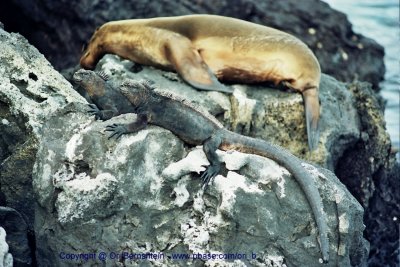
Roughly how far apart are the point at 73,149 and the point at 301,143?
2.38 meters

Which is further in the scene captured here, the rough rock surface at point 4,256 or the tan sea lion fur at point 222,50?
the tan sea lion fur at point 222,50

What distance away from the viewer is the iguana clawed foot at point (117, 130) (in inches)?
158

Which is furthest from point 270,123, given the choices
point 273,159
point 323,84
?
point 273,159

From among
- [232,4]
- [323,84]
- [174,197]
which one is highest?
[174,197]

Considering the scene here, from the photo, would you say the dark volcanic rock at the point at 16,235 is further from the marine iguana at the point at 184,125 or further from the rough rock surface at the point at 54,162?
the marine iguana at the point at 184,125

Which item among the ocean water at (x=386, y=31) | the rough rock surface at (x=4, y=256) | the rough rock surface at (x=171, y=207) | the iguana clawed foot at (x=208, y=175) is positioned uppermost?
the iguana clawed foot at (x=208, y=175)

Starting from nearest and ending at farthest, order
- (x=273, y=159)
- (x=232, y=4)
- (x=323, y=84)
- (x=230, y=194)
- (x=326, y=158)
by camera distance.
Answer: (x=230, y=194), (x=273, y=159), (x=326, y=158), (x=323, y=84), (x=232, y=4)

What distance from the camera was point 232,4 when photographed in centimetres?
915

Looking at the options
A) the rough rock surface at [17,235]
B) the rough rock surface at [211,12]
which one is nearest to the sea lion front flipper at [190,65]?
the rough rock surface at [17,235]

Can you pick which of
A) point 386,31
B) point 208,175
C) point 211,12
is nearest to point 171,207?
point 208,175

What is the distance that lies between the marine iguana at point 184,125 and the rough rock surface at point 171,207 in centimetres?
7

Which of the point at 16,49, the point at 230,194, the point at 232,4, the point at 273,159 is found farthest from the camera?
the point at 232,4

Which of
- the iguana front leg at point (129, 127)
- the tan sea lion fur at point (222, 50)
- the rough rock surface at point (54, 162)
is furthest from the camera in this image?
the tan sea lion fur at point (222, 50)

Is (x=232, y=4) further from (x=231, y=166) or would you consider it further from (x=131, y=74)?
(x=231, y=166)
